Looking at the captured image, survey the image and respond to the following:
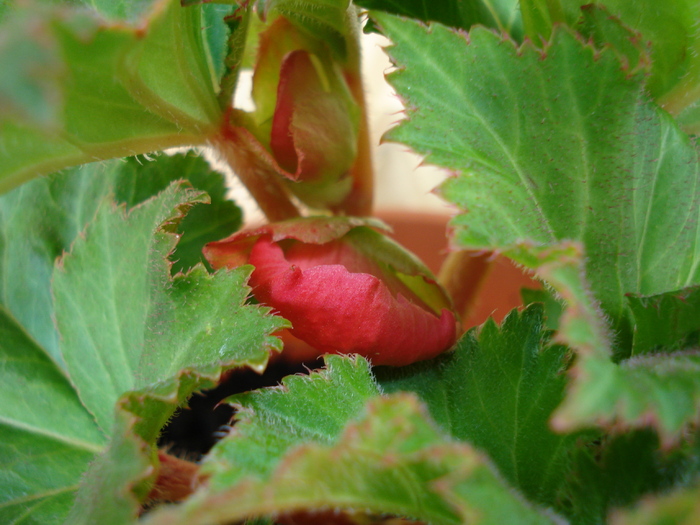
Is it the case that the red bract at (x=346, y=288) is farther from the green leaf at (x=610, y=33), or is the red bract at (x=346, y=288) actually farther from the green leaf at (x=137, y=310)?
the green leaf at (x=610, y=33)

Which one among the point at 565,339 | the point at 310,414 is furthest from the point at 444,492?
the point at 310,414

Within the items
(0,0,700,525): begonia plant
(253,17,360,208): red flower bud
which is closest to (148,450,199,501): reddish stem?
(0,0,700,525): begonia plant

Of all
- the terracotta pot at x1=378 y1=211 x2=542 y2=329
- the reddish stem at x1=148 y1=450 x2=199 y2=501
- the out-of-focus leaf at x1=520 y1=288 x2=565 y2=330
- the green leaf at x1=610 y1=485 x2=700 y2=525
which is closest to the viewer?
the green leaf at x1=610 y1=485 x2=700 y2=525

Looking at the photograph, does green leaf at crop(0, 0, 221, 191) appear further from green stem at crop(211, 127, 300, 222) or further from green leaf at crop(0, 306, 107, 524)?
green leaf at crop(0, 306, 107, 524)

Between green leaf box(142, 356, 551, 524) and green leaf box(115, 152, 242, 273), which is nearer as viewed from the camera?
green leaf box(142, 356, 551, 524)

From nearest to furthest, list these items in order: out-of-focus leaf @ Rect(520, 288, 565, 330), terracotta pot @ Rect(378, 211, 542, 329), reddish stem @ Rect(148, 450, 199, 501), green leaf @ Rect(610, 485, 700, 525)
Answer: green leaf @ Rect(610, 485, 700, 525) → reddish stem @ Rect(148, 450, 199, 501) → out-of-focus leaf @ Rect(520, 288, 565, 330) → terracotta pot @ Rect(378, 211, 542, 329)

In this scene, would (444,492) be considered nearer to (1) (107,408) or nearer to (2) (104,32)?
(2) (104,32)

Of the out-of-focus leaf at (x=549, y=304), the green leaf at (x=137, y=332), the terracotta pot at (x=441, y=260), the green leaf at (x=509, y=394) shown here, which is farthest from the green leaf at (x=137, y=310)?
the terracotta pot at (x=441, y=260)
